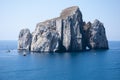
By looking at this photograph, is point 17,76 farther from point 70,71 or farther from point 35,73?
point 70,71

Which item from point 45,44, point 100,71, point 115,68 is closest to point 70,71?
point 100,71

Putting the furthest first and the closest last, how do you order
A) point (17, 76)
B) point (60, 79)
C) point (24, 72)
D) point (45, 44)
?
point (45, 44) < point (24, 72) < point (17, 76) < point (60, 79)

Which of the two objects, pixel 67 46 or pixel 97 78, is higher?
pixel 67 46

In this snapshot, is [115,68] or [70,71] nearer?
[70,71]

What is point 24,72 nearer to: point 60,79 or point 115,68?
point 60,79

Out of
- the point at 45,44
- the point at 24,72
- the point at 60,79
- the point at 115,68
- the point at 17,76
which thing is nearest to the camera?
the point at 60,79

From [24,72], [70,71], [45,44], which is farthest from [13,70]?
[45,44]

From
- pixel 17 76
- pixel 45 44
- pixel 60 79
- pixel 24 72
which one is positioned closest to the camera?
pixel 60 79

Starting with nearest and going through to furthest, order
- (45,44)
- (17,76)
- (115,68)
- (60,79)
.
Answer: (60,79) → (17,76) → (115,68) → (45,44)

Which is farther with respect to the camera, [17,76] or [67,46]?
[67,46]

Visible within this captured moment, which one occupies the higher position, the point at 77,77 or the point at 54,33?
the point at 54,33
